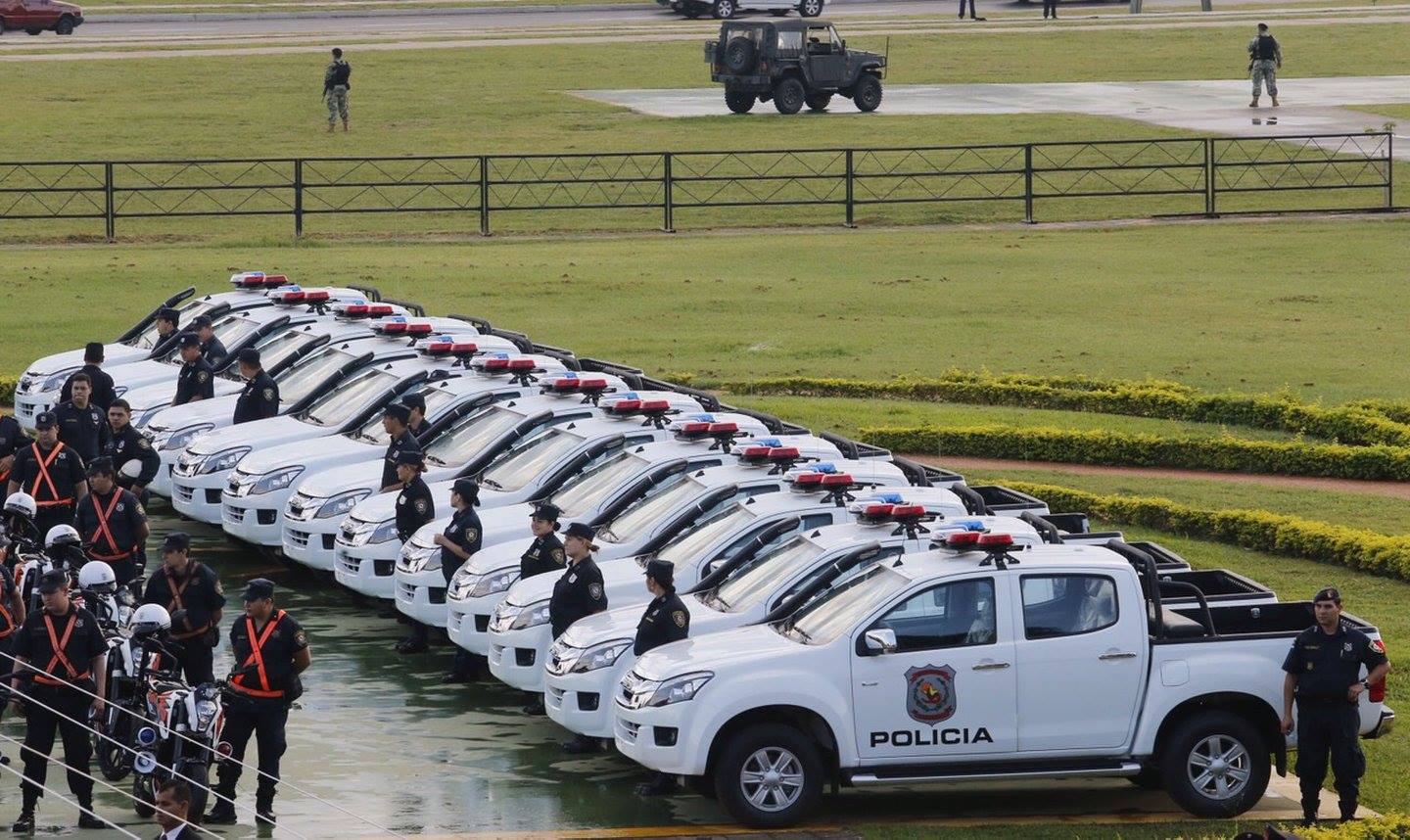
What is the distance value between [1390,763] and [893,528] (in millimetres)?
3329

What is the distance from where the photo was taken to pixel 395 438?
17.6 m

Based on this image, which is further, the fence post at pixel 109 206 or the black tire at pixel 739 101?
→ the black tire at pixel 739 101

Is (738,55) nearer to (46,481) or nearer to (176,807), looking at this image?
(46,481)

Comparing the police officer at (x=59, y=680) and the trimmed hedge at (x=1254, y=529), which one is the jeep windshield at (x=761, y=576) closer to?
the police officer at (x=59, y=680)

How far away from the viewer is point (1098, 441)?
74.4 ft

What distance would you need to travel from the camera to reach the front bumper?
1373cm

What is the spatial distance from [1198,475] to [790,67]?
31.4 m

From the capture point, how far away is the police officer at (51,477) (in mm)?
16391

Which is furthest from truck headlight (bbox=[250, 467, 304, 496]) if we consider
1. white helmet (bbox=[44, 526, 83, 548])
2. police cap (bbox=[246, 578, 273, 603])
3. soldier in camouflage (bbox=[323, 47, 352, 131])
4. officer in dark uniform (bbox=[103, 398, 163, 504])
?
soldier in camouflage (bbox=[323, 47, 352, 131])

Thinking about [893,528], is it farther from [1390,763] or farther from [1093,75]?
[1093,75]

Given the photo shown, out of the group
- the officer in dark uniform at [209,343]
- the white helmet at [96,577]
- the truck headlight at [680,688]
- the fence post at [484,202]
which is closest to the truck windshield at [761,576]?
the truck headlight at [680,688]

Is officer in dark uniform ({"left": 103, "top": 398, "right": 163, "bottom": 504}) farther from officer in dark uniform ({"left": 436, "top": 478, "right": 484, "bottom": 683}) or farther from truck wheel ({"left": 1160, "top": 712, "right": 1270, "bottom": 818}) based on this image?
truck wheel ({"left": 1160, "top": 712, "right": 1270, "bottom": 818})

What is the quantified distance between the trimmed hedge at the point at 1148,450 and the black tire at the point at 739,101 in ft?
97.6

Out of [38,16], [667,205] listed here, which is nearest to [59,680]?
[667,205]
